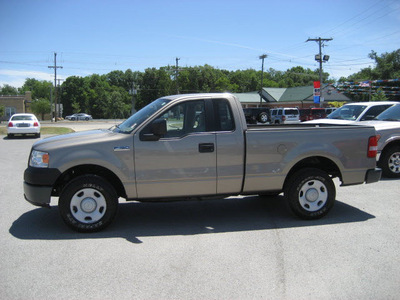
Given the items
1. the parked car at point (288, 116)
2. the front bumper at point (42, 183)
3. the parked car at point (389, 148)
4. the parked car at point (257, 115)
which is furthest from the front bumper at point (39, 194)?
the parked car at point (288, 116)

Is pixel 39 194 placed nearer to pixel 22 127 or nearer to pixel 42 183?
pixel 42 183

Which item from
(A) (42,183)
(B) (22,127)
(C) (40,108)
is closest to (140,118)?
→ (A) (42,183)

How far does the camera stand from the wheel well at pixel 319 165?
5.77 meters

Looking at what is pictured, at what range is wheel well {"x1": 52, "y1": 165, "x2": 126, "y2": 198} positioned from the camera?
17.3ft

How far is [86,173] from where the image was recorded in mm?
5270

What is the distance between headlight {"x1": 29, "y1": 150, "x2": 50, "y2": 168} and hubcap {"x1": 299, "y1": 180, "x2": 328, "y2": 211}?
148 inches

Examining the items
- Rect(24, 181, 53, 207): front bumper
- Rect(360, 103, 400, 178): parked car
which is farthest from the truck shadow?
Rect(360, 103, 400, 178): parked car

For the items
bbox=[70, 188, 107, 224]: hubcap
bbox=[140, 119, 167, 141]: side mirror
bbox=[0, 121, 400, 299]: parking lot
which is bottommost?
bbox=[0, 121, 400, 299]: parking lot

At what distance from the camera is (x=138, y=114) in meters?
5.68

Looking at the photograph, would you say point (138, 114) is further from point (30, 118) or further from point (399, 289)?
point (30, 118)

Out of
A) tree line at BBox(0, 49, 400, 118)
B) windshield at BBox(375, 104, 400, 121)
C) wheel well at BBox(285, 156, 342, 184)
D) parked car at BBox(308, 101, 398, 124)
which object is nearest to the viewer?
wheel well at BBox(285, 156, 342, 184)

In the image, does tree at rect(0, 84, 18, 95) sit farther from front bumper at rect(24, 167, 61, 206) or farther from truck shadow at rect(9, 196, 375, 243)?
front bumper at rect(24, 167, 61, 206)

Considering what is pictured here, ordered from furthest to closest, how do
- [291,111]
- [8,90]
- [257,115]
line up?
[8,90], [291,111], [257,115]

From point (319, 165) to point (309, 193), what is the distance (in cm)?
70
